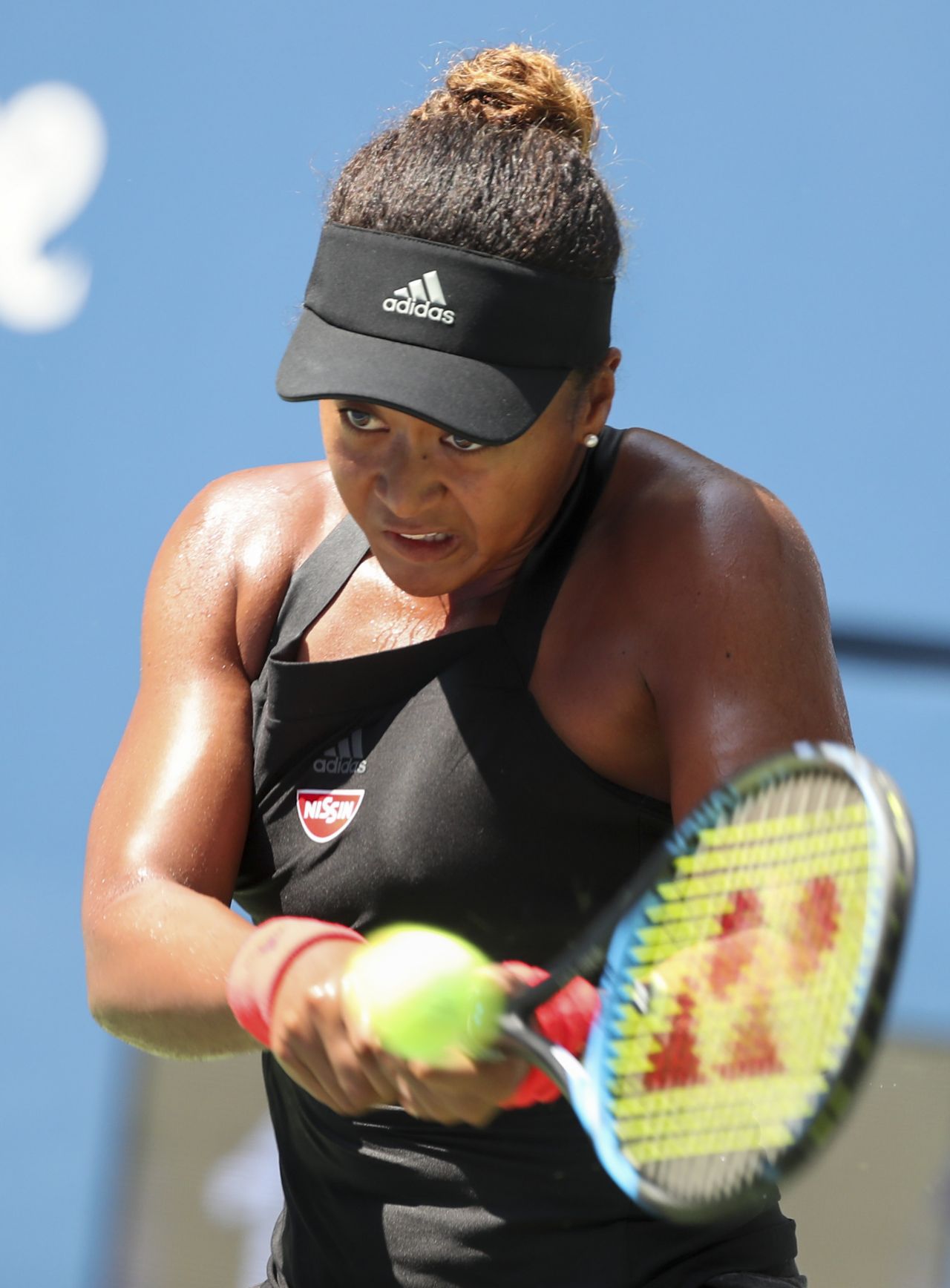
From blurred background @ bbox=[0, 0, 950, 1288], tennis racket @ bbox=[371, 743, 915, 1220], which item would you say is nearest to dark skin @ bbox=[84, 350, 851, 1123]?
tennis racket @ bbox=[371, 743, 915, 1220]

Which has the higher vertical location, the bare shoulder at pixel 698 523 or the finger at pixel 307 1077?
the bare shoulder at pixel 698 523

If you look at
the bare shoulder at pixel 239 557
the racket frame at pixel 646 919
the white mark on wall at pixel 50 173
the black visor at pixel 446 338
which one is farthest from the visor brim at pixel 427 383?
the white mark on wall at pixel 50 173

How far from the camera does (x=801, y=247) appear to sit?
1884mm

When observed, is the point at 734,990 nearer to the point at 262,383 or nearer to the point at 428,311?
the point at 428,311

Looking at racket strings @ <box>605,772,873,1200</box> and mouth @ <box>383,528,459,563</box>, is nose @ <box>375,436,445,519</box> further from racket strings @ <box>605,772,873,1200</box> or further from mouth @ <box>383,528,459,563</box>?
racket strings @ <box>605,772,873,1200</box>

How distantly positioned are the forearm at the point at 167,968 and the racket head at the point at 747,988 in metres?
0.30

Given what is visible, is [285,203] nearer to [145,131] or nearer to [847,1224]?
[145,131]

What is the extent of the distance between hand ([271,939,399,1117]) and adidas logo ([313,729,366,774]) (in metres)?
0.26

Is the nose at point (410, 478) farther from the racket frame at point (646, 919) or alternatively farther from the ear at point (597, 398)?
the racket frame at point (646, 919)

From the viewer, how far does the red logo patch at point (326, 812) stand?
1183mm

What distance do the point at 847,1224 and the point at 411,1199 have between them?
84 cm

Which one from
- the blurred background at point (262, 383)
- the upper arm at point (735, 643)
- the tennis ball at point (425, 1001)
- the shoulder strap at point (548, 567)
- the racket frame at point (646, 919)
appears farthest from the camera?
the blurred background at point (262, 383)

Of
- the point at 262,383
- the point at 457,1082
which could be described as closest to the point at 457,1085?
the point at 457,1082

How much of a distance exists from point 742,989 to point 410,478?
1.40ft
